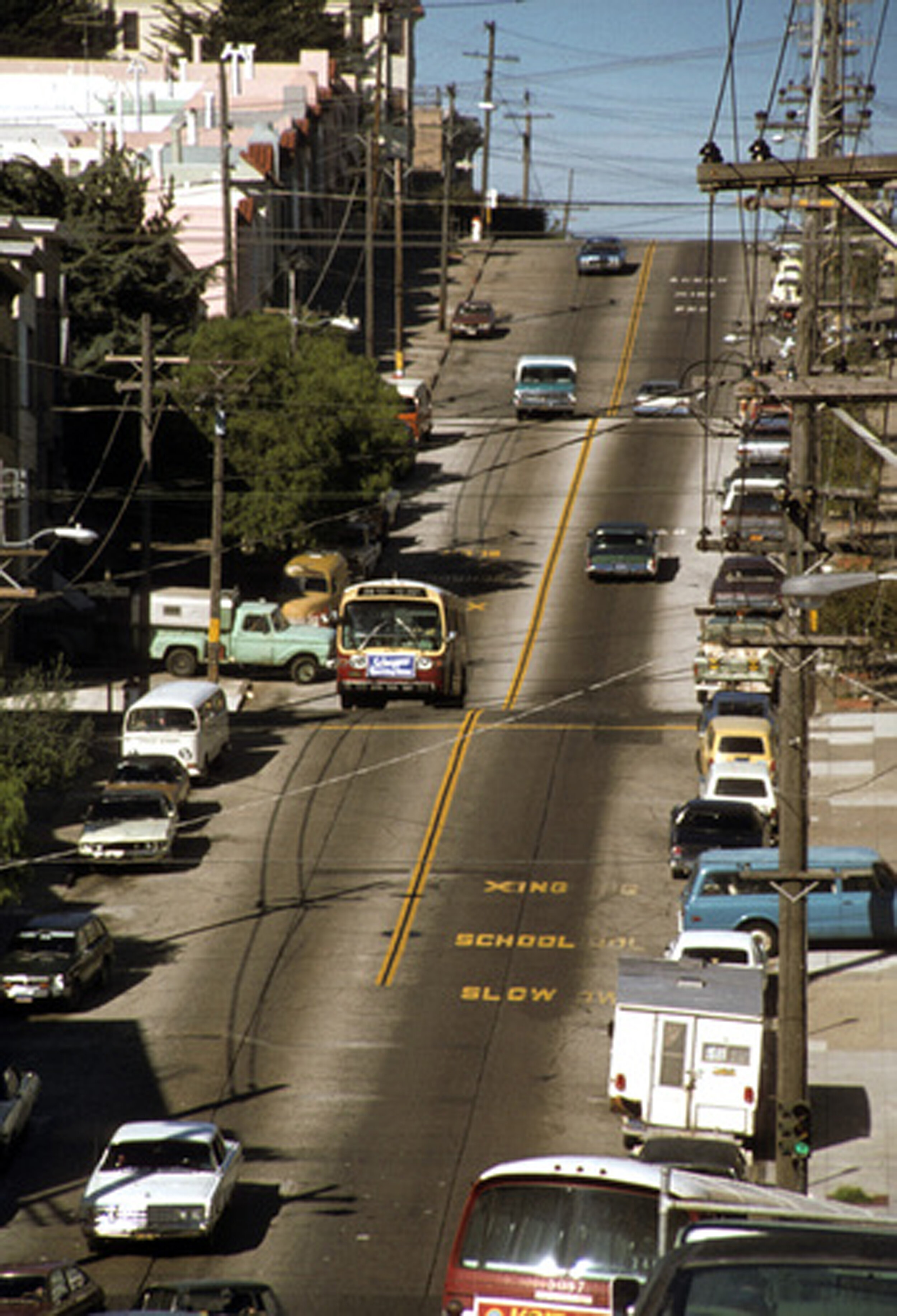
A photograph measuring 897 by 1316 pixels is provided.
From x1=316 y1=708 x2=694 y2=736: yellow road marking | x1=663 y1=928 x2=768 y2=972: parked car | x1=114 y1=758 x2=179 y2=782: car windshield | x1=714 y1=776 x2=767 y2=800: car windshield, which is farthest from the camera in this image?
x1=316 y1=708 x2=694 y2=736: yellow road marking

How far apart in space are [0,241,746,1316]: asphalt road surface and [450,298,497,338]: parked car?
32.6 meters

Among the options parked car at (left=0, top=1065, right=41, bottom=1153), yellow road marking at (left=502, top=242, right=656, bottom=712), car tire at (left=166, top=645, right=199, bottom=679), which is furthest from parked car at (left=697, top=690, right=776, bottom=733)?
parked car at (left=0, top=1065, right=41, bottom=1153)

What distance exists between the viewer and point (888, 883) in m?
39.7

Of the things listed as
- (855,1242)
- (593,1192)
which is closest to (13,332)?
(593,1192)

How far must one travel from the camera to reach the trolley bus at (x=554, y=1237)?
16.5 metres

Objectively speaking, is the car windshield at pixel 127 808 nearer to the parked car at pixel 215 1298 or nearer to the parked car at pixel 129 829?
the parked car at pixel 129 829

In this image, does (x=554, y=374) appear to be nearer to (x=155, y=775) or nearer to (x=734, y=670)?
(x=734, y=670)

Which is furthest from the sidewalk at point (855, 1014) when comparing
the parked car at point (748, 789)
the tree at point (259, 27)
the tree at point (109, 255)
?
the tree at point (259, 27)

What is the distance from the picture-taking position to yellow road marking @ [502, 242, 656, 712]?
56.9 m

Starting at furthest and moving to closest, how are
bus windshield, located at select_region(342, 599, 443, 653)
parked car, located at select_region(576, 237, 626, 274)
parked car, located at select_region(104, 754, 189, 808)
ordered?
parked car, located at select_region(576, 237, 626, 274), bus windshield, located at select_region(342, 599, 443, 653), parked car, located at select_region(104, 754, 189, 808)

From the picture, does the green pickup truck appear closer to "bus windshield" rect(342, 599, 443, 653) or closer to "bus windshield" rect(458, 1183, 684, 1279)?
"bus windshield" rect(342, 599, 443, 653)

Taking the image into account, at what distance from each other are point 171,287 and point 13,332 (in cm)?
1142

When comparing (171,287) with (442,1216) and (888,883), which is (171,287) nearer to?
(888,883)

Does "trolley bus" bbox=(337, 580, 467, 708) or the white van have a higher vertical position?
"trolley bus" bbox=(337, 580, 467, 708)
